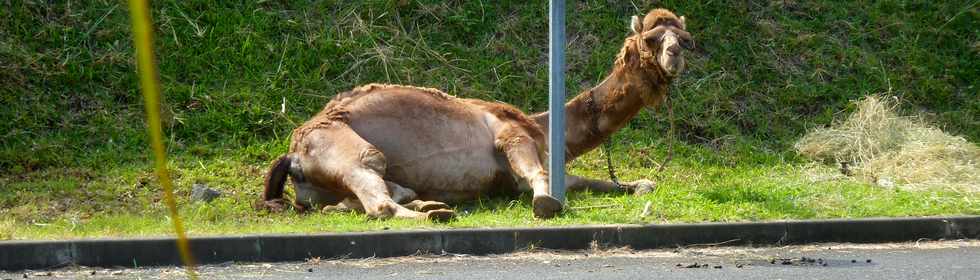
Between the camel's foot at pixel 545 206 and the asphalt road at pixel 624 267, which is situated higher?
the camel's foot at pixel 545 206

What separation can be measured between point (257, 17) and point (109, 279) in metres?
6.90

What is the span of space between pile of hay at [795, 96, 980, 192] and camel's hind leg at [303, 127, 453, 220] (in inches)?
159

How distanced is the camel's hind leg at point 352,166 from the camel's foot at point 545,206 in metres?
0.81

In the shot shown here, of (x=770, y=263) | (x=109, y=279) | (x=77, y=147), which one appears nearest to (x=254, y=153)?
(x=77, y=147)

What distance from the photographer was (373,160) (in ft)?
28.6

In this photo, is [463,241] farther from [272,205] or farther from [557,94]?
[272,205]

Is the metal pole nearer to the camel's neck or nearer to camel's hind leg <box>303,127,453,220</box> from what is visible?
camel's hind leg <box>303,127,453,220</box>

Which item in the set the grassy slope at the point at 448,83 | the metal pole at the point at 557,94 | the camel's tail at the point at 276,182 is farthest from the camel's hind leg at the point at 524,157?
the camel's tail at the point at 276,182

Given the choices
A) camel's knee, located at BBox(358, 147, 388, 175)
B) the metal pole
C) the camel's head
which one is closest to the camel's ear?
the camel's head

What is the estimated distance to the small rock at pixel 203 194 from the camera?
9.33 meters

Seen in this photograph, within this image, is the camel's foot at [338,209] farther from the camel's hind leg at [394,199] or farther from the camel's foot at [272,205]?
the camel's foot at [272,205]

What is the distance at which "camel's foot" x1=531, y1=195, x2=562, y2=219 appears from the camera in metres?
7.93

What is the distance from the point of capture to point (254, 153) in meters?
10.7

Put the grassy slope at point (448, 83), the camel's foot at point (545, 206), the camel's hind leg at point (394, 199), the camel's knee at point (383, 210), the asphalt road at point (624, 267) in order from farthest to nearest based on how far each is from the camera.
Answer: the grassy slope at point (448, 83) → the camel's hind leg at point (394, 199) → the camel's knee at point (383, 210) → the camel's foot at point (545, 206) → the asphalt road at point (624, 267)
